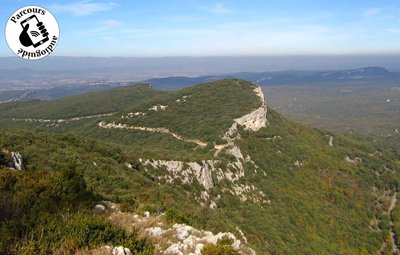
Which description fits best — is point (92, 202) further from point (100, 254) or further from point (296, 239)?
point (296, 239)

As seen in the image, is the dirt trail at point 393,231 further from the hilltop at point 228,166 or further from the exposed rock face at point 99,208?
the exposed rock face at point 99,208

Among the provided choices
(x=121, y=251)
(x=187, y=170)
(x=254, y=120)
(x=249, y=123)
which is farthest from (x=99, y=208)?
(x=254, y=120)

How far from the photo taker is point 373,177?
72750mm

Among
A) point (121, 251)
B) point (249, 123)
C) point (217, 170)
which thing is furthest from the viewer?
point (249, 123)

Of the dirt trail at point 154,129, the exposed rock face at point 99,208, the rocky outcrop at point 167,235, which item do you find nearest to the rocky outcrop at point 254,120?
the dirt trail at point 154,129

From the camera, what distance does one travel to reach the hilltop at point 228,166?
23766 mm

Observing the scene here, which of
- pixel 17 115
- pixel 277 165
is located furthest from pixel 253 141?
pixel 17 115

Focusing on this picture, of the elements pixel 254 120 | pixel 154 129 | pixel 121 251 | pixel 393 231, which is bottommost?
pixel 393 231

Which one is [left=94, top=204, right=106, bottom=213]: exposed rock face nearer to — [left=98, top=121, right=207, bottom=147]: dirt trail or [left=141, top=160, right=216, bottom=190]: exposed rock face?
[left=141, top=160, right=216, bottom=190]: exposed rock face

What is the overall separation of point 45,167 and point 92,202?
9.25 meters

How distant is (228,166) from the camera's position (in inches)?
1802

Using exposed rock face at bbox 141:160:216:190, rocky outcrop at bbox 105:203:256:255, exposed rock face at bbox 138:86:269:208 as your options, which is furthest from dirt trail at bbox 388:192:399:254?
rocky outcrop at bbox 105:203:256:255

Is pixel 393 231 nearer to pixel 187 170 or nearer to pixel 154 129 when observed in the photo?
pixel 187 170

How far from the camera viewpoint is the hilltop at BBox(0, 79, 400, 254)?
78.0ft
